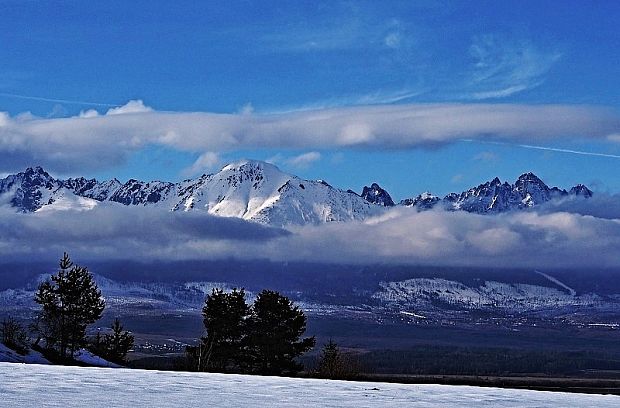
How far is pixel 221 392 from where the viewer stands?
68.9 feet

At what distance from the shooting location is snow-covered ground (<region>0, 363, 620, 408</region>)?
18969 millimetres

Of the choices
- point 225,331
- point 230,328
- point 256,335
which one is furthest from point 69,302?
point 256,335

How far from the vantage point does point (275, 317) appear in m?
103

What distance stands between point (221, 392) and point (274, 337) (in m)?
80.7

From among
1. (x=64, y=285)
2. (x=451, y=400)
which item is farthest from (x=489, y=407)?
(x=64, y=285)

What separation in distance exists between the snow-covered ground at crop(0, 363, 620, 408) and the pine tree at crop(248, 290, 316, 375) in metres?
76.2

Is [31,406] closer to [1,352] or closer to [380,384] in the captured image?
[380,384]

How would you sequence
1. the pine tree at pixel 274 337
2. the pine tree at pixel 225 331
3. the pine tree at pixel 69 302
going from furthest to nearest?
the pine tree at pixel 69 302, the pine tree at pixel 225 331, the pine tree at pixel 274 337

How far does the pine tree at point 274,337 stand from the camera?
100 m

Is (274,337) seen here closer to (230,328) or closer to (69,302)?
(230,328)

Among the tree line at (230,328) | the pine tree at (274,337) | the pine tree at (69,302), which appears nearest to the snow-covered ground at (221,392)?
the pine tree at (274,337)

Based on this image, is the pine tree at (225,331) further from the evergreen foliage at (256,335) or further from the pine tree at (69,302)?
the pine tree at (69,302)

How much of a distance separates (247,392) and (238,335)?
84.2m

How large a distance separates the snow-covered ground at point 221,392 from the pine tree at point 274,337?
76.2 metres
